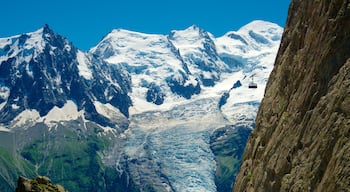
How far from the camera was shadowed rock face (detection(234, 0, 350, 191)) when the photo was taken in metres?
17.5

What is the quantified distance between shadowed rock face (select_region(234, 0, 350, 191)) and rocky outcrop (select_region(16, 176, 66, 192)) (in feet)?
95.3

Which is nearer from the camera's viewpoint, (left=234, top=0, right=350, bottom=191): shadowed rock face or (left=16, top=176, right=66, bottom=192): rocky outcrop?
(left=234, top=0, right=350, bottom=191): shadowed rock face

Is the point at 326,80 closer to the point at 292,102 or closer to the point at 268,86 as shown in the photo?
the point at 292,102

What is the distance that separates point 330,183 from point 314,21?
7.55 metres

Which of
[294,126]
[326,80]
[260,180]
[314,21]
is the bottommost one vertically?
[260,180]

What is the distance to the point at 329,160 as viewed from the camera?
693 inches

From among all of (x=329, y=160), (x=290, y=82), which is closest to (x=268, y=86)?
(x=290, y=82)

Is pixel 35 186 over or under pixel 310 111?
under

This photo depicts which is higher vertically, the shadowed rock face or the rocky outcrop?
the shadowed rock face

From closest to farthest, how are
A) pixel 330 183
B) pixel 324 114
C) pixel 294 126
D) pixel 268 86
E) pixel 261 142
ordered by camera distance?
pixel 330 183 < pixel 324 114 < pixel 294 126 < pixel 261 142 < pixel 268 86

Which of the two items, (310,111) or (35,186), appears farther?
(35,186)

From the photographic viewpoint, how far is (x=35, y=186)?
52.1 metres

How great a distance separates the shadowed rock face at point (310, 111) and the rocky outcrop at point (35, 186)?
95.3 feet

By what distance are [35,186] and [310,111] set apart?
3725 cm
